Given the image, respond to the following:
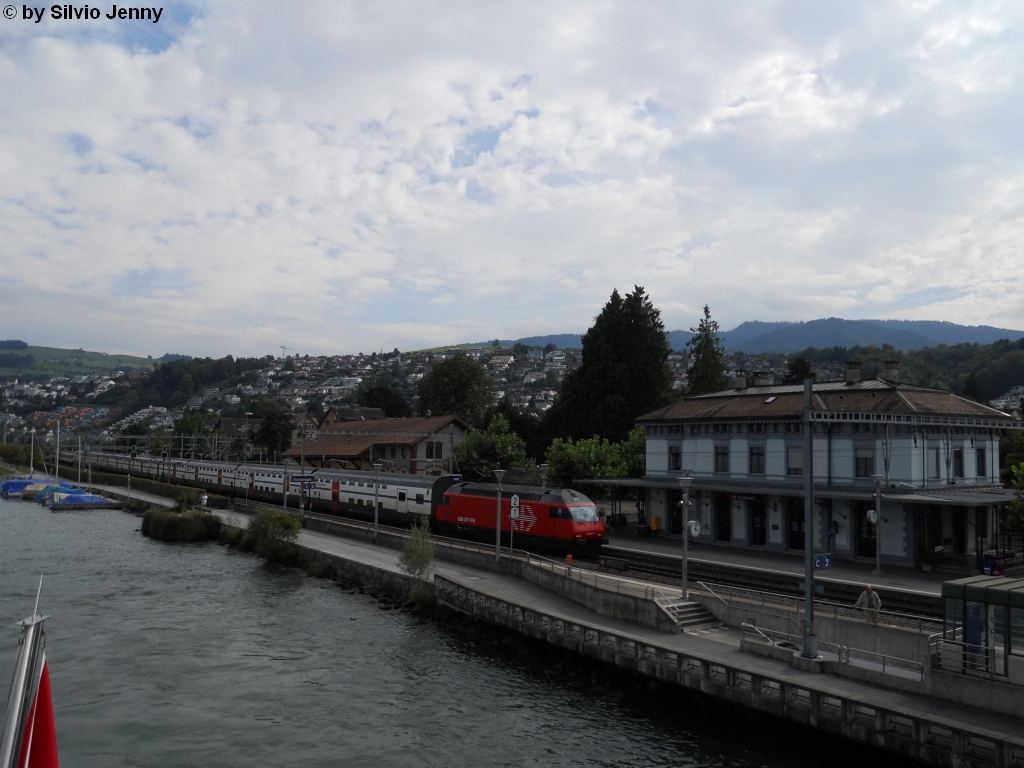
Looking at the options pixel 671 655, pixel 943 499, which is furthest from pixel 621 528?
pixel 671 655

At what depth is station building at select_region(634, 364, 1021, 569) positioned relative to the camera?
29.7 meters

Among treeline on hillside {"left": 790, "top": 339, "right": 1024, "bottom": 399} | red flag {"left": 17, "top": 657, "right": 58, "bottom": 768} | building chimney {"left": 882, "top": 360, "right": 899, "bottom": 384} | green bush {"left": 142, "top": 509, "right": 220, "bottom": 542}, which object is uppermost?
treeline on hillside {"left": 790, "top": 339, "right": 1024, "bottom": 399}

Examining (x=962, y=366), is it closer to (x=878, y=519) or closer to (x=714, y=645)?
(x=878, y=519)

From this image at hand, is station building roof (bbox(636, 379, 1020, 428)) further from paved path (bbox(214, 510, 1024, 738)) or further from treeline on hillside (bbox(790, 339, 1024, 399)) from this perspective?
treeline on hillside (bbox(790, 339, 1024, 399))

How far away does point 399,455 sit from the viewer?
68938 millimetres

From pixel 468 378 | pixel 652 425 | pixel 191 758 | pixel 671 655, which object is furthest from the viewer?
pixel 468 378

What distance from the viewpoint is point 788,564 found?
30.0 meters

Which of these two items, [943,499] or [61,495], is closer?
[943,499]

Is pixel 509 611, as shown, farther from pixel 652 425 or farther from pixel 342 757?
pixel 652 425

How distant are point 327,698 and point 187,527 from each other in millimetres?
32445

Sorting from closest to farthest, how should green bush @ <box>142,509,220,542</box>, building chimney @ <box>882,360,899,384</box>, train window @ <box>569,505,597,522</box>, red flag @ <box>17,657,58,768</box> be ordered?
1. red flag @ <box>17,657,58,768</box>
2. train window @ <box>569,505,597,522</box>
3. building chimney @ <box>882,360,899,384</box>
4. green bush @ <box>142,509,220,542</box>

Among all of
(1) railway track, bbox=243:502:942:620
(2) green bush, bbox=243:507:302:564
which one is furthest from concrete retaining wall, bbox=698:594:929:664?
(2) green bush, bbox=243:507:302:564

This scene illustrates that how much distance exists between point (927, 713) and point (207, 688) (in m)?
17.6

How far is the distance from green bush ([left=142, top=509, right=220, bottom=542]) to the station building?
1116 inches
